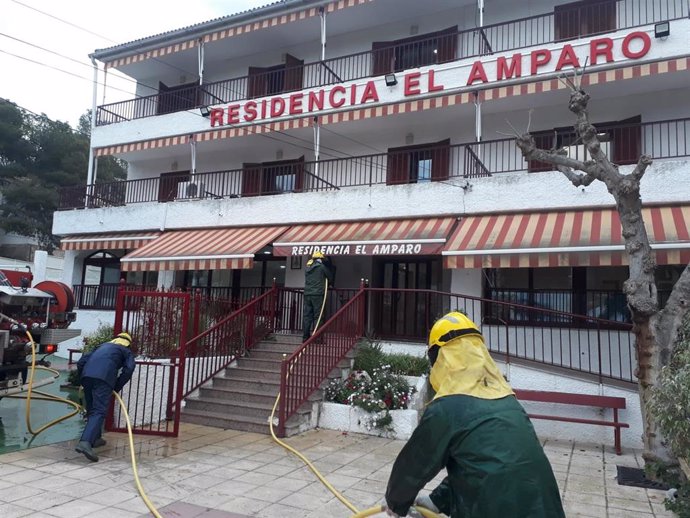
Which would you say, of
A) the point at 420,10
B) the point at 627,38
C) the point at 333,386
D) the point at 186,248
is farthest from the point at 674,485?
the point at 420,10

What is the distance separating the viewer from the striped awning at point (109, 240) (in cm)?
1545

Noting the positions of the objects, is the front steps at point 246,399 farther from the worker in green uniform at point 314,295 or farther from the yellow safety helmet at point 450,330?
the yellow safety helmet at point 450,330

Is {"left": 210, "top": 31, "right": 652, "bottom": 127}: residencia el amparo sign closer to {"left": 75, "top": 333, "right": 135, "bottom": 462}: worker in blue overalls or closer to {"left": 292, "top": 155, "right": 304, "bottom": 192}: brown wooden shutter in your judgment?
{"left": 292, "top": 155, "right": 304, "bottom": 192}: brown wooden shutter

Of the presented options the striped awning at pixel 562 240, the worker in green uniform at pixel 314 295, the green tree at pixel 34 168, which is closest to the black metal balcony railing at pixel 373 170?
the striped awning at pixel 562 240

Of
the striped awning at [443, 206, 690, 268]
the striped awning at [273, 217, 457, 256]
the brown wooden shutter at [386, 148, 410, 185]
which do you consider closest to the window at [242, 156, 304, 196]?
the brown wooden shutter at [386, 148, 410, 185]

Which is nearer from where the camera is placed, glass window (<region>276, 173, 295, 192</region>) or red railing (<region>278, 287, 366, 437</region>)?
red railing (<region>278, 287, 366, 437</region>)

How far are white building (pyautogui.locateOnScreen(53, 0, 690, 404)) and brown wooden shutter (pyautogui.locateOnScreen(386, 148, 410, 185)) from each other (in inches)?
3.0

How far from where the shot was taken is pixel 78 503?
4.88m

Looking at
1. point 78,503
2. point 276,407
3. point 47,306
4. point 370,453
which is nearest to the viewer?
point 78,503

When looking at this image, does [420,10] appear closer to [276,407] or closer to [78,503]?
[276,407]

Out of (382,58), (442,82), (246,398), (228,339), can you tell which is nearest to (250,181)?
(382,58)

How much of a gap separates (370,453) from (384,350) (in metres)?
2.90

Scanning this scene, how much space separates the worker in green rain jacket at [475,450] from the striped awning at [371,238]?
8185 mm

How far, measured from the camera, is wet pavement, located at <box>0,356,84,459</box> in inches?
274
